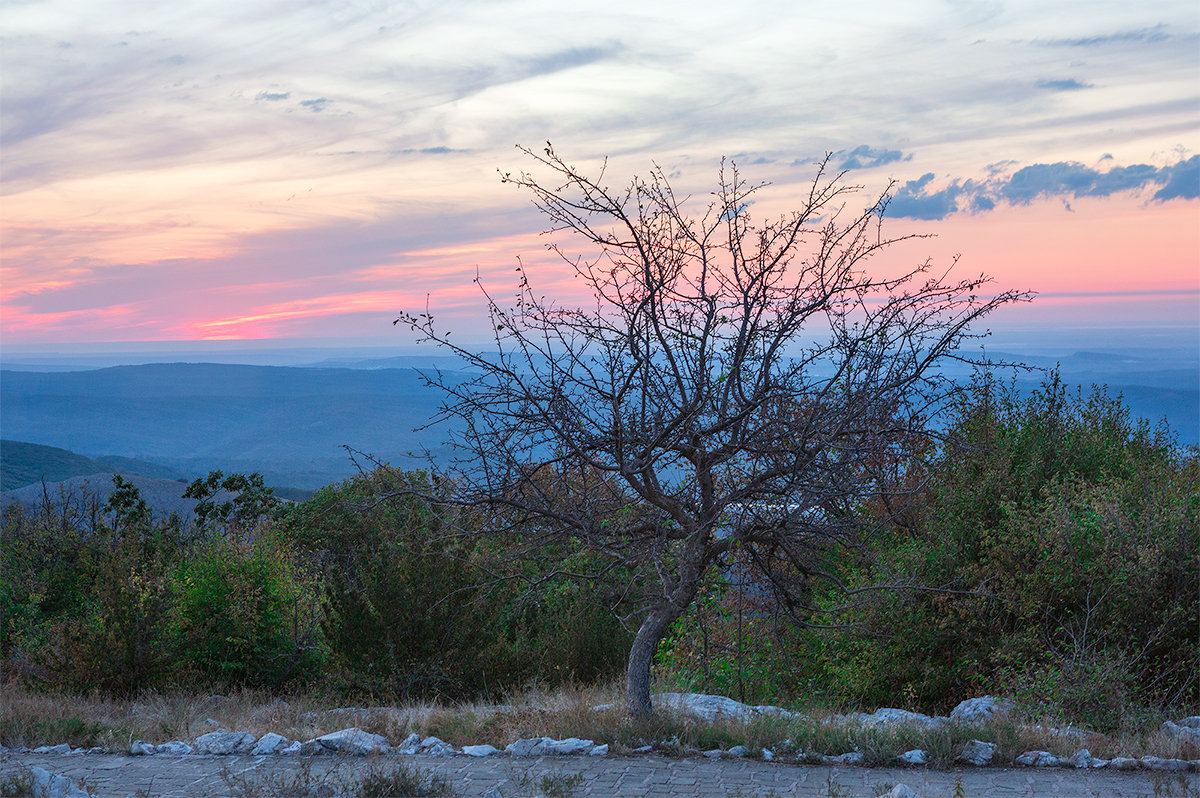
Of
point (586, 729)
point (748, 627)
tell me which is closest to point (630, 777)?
point (586, 729)

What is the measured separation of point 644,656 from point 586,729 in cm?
82

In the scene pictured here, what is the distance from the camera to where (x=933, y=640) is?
37.0 ft

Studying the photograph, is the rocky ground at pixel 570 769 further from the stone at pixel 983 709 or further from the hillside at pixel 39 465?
the hillside at pixel 39 465

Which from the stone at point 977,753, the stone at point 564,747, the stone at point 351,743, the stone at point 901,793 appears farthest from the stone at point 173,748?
the stone at point 977,753

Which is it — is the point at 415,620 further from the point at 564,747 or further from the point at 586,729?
the point at 564,747

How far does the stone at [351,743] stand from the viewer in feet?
24.5

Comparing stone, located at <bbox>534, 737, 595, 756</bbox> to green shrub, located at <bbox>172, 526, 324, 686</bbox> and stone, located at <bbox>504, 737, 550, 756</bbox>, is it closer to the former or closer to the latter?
stone, located at <bbox>504, 737, 550, 756</bbox>

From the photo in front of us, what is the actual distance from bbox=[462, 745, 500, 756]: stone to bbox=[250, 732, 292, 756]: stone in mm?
1606

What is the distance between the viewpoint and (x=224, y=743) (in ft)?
25.5

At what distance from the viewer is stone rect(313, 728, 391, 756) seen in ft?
24.5

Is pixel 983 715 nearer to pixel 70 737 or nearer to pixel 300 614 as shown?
pixel 70 737

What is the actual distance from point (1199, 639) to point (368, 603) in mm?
9845

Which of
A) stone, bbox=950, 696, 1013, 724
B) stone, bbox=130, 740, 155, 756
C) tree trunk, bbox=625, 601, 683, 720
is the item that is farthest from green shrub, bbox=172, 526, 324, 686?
stone, bbox=950, 696, 1013, 724

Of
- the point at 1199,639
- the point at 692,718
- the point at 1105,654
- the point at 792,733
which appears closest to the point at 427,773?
the point at 692,718
